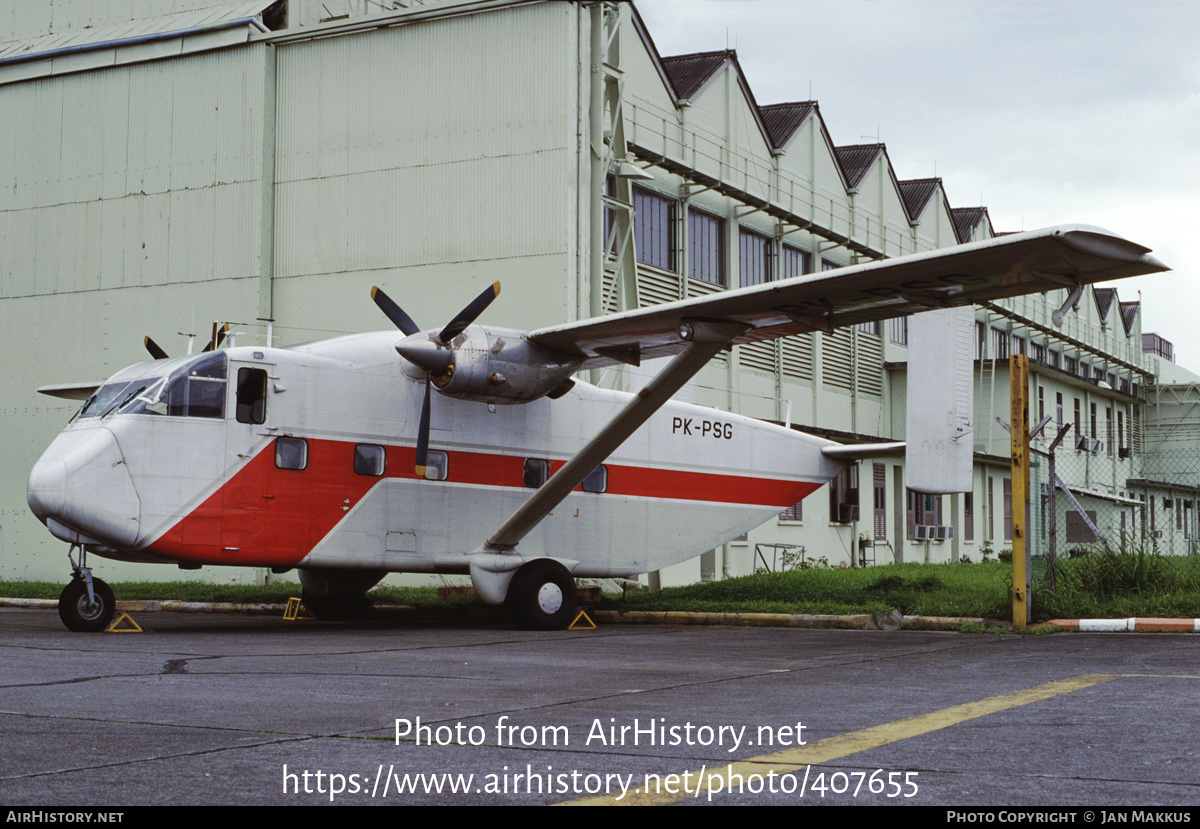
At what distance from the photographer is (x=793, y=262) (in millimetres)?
32812

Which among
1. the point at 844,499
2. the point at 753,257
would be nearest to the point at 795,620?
the point at 753,257

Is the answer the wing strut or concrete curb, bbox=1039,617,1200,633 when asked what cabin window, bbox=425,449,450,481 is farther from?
concrete curb, bbox=1039,617,1200,633

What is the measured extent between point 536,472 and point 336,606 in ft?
11.6

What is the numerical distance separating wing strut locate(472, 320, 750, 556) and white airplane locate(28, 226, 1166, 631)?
3cm

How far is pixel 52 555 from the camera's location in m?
25.9

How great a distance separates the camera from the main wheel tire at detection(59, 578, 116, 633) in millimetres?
13414

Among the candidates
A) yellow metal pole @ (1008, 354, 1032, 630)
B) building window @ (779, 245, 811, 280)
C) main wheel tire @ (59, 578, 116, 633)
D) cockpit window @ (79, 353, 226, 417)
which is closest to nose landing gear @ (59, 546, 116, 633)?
main wheel tire @ (59, 578, 116, 633)

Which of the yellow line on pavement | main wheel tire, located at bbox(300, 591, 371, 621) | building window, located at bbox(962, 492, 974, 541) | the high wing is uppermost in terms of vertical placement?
the high wing

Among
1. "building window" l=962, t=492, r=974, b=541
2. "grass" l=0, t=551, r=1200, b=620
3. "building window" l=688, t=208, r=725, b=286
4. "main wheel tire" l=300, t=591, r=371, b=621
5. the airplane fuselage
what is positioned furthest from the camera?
"building window" l=962, t=492, r=974, b=541

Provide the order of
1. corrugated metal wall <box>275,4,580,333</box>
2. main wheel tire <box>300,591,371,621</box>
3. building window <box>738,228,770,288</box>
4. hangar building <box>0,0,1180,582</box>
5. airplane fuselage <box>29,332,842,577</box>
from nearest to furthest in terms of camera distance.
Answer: airplane fuselage <box>29,332,842,577</box>
main wheel tire <box>300,591,371,621</box>
corrugated metal wall <box>275,4,580,333</box>
hangar building <box>0,0,1180,582</box>
building window <box>738,228,770,288</box>

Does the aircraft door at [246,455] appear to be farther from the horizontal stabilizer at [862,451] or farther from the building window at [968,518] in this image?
the building window at [968,518]

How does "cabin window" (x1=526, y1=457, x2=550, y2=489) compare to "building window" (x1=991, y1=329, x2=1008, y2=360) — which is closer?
"cabin window" (x1=526, y1=457, x2=550, y2=489)

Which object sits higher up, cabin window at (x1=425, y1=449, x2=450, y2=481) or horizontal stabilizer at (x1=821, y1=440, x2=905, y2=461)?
horizontal stabilizer at (x1=821, y1=440, x2=905, y2=461)

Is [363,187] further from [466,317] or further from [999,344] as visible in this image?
[999,344]
